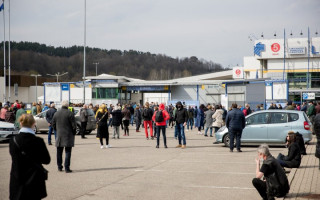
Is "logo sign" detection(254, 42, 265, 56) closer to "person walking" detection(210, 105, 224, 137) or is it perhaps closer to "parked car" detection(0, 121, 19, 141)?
"person walking" detection(210, 105, 224, 137)

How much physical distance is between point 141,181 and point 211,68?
162m

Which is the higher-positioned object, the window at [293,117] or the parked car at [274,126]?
the window at [293,117]

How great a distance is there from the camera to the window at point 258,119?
1750cm

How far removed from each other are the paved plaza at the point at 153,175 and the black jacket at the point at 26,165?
99.6 inches

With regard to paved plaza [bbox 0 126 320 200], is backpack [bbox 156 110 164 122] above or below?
above

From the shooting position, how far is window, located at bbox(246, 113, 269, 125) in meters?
17.5

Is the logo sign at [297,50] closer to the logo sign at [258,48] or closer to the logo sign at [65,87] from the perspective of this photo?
the logo sign at [258,48]

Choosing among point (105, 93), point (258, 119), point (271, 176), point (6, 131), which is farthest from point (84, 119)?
point (105, 93)

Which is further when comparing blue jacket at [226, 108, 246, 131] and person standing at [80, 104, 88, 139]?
person standing at [80, 104, 88, 139]

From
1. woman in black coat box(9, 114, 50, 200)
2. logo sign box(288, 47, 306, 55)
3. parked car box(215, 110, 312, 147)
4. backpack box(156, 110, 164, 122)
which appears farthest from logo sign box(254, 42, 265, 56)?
woman in black coat box(9, 114, 50, 200)

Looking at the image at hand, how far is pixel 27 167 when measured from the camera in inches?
219

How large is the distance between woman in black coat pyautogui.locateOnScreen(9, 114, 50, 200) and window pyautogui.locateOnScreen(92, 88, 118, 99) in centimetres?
4720

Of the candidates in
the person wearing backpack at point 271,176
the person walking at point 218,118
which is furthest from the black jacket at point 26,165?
the person walking at point 218,118

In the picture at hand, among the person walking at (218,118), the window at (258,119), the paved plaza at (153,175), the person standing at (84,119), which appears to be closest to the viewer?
the paved plaza at (153,175)
